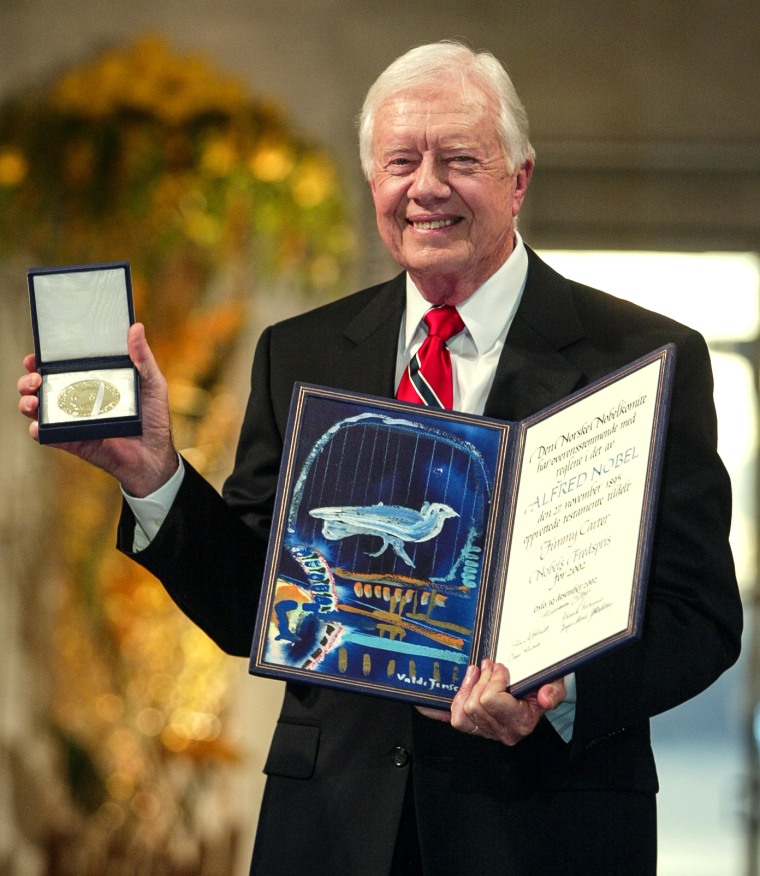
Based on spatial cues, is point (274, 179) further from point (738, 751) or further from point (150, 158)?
point (738, 751)

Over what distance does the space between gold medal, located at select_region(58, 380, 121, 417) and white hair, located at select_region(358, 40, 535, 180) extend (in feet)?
1.46

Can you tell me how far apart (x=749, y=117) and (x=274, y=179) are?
1277 millimetres

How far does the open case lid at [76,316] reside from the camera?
1.52m

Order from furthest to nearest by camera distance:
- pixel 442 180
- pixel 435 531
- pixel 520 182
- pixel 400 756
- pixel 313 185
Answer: pixel 313 185, pixel 520 182, pixel 442 180, pixel 400 756, pixel 435 531

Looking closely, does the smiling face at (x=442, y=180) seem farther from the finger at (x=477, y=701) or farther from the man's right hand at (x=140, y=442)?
the finger at (x=477, y=701)

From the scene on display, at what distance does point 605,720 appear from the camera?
4.62ft

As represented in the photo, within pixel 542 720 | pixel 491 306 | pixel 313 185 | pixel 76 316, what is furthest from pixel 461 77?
pixel 313 185

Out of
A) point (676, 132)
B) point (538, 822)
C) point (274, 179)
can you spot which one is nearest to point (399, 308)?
point (538, 822)

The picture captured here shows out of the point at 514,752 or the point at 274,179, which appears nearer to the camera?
the point at 514,752

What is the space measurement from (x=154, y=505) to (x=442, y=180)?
1.64 ft

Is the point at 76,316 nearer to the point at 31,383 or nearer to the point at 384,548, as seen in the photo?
the point at 31,383

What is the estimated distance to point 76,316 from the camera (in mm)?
1522

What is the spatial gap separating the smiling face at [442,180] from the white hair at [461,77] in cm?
1

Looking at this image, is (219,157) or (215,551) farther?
(219,157)
